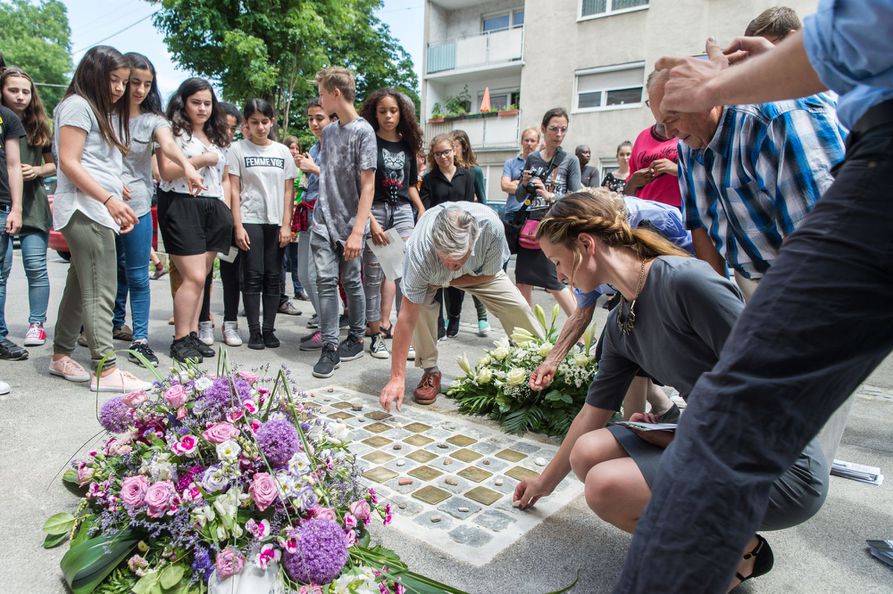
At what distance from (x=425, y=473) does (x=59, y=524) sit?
143 cm

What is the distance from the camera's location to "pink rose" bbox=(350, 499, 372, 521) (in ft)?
6.00

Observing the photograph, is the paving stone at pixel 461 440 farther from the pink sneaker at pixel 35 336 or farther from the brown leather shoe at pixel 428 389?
the pink sneaker at pixel 35 336

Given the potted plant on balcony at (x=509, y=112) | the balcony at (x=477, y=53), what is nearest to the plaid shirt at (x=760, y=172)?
the potted plant on balcony at (x=509, y=112)

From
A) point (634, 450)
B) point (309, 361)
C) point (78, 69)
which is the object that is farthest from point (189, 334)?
point (634, 450)

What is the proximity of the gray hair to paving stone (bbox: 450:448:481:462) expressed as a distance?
105cm

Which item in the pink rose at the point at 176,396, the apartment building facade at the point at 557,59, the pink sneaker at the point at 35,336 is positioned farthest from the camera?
the apartment building facade at the point at 557,59

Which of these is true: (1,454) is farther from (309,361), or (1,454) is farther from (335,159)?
(335,159)

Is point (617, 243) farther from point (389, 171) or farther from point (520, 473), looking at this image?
point (389, 171)

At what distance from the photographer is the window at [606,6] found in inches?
645

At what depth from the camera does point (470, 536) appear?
2236 mm

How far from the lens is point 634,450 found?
1870mm

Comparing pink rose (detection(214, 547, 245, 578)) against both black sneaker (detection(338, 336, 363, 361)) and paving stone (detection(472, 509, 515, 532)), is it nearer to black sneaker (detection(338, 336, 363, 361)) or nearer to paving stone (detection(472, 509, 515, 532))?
paving stone (detection(472, 509, 515, 532))

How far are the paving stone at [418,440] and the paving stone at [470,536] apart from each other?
0.86 meters

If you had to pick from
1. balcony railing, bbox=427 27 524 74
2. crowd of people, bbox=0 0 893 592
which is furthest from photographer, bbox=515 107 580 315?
balcony railing, bbox=427 27 524 74
